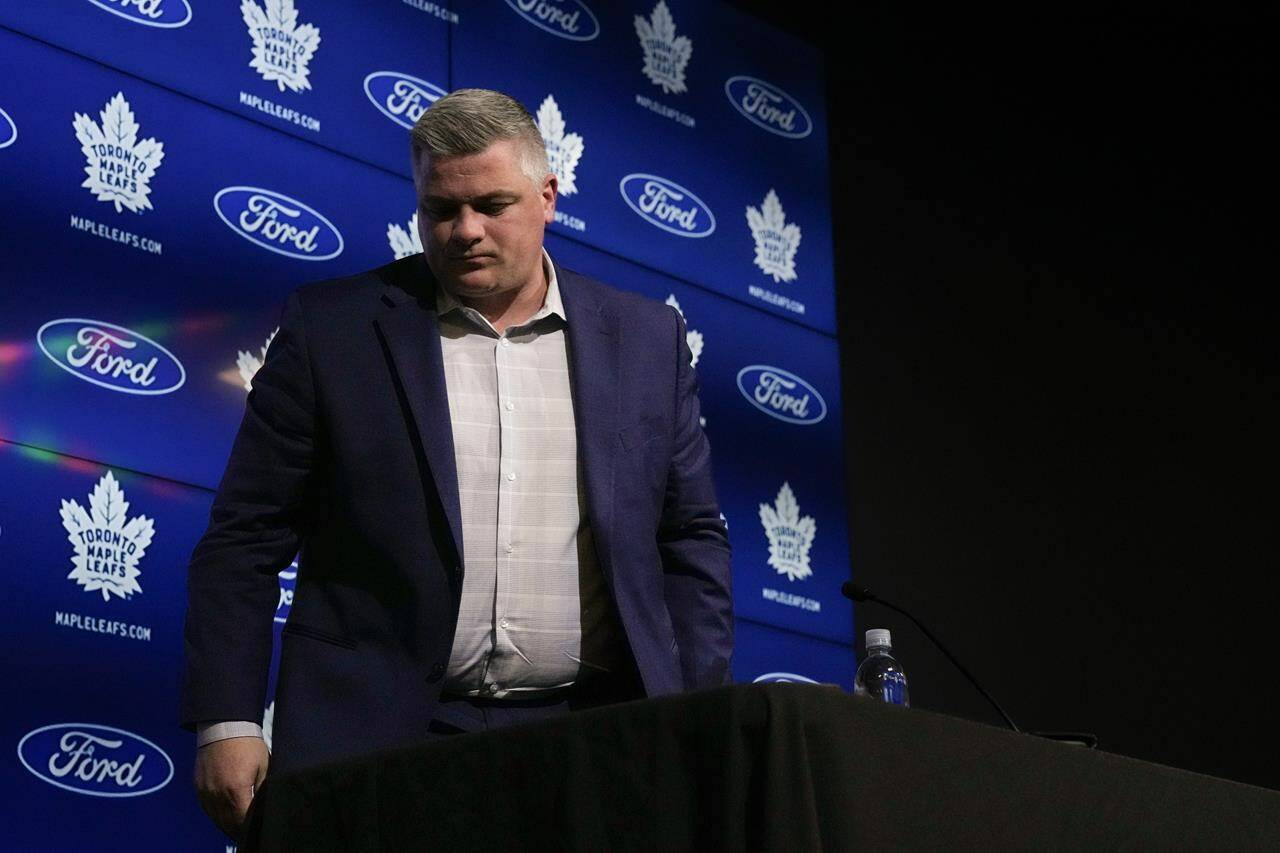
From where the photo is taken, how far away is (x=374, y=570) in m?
2.03

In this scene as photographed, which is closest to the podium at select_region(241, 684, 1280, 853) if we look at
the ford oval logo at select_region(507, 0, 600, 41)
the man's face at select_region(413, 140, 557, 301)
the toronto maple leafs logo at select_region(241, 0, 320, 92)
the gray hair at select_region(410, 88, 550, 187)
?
the man's face at select_region(413, 140, 557, 301)

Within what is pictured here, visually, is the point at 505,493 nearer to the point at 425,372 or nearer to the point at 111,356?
the point at 425,372

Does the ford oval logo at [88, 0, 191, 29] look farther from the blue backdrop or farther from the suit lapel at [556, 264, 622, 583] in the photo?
the suit lapel at [556, 264, 622, 583]

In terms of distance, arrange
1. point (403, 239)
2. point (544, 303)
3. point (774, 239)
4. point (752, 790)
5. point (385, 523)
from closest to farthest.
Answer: point (752, 790) → point (385, 523) → point (544, 303) → point (403, 239) → point (774, 239)

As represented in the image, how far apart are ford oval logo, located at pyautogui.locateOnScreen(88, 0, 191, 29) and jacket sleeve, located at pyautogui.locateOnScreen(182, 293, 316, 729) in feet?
4.43

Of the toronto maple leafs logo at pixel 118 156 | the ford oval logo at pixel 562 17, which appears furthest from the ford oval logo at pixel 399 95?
the toronto maple leafs logo at pixel 118 156

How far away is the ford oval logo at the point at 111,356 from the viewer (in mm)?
2943

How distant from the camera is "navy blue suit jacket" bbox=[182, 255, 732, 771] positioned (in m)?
1.97

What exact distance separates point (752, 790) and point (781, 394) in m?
2.99

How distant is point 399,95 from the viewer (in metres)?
3.65

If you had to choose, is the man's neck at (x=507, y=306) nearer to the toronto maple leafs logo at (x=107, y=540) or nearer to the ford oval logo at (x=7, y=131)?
the toronto maple leafs logo at (x=107, y=540)

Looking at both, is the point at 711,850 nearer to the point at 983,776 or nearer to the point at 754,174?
the point at 983,776

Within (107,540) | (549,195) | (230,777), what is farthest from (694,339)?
(230,777)

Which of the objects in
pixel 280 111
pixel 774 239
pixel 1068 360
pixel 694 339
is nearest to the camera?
pixel 280 111
